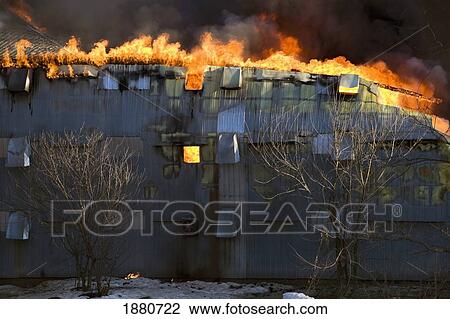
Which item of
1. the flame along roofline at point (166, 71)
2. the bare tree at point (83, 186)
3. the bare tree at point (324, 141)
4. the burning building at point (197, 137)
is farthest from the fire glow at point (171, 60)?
the bare tree at point (83, 186)

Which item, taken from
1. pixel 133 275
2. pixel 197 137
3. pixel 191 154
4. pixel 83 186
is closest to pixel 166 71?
pixel 197 137

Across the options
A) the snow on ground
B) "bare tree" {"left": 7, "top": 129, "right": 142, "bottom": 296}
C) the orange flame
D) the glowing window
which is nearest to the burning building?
the glowing window

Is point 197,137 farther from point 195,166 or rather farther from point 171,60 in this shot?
point 171,60

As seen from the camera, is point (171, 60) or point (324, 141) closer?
point (324, 141)

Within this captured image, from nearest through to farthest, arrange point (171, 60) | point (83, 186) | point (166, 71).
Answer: point (83, 186), point (166, 71), point (171, 60)

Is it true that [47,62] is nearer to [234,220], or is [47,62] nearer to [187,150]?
[187,150]

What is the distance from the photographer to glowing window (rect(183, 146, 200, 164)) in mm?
19266

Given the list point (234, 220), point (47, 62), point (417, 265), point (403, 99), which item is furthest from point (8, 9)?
point (417, 265)

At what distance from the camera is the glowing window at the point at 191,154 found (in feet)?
63.2

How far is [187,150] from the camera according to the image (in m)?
19.3

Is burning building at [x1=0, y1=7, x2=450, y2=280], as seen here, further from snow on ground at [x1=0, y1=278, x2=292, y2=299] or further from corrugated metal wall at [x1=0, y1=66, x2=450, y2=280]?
snow on ground at [x1=0, y1=278, x2=292, y2=299]

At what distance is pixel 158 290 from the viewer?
17.5 metres

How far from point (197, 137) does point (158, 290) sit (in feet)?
16.8

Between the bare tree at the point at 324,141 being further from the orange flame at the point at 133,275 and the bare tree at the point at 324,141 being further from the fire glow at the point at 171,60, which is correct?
the orange flame at the point at 133,275
